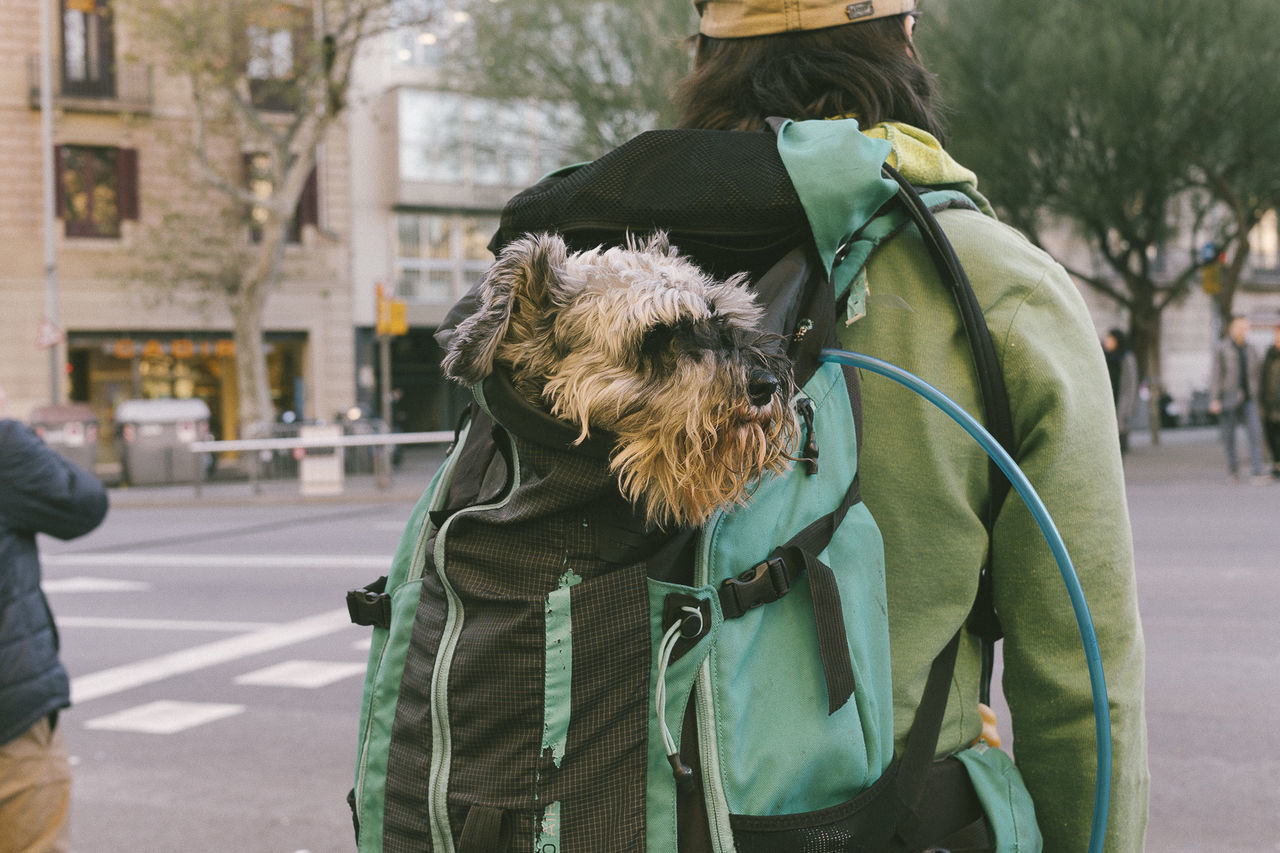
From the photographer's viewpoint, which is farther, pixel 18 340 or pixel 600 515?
pixel 18 340

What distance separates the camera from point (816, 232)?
4.34 ft

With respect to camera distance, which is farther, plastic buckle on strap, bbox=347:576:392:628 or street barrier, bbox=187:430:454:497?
street barrier, bbox=187:430:454:497

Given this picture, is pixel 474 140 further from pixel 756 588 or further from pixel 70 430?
pixel 756 588

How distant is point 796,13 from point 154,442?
21.6 m

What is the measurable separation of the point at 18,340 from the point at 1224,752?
1043 inches

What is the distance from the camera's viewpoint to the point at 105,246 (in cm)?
2672

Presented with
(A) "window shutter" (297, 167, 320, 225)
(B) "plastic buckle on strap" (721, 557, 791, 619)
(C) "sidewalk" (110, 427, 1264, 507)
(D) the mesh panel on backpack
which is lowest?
(C) "sidewalk" (110, 427, 1264, 507)

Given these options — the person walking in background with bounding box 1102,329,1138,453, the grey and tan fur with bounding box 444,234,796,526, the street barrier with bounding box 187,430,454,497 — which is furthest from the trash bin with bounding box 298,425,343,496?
the grey and tan fur with bounding box 444,234,796,526

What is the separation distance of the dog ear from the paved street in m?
3.65

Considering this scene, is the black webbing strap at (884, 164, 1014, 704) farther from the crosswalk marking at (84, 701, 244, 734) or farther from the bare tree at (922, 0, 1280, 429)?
the bare tree at (922, 0, 1280, 429)

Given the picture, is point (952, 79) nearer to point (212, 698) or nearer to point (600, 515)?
point (212, 698)

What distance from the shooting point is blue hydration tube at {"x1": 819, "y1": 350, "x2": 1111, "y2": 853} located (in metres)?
1.29

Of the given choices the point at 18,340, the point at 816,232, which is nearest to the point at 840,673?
the point at 816,232

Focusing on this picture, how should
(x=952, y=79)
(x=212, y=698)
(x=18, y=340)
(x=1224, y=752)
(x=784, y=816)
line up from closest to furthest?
(x=784, y=816), (x=1224, y=752), (x=212, y=698), (x=952, y=79), (x=18, y=340)
